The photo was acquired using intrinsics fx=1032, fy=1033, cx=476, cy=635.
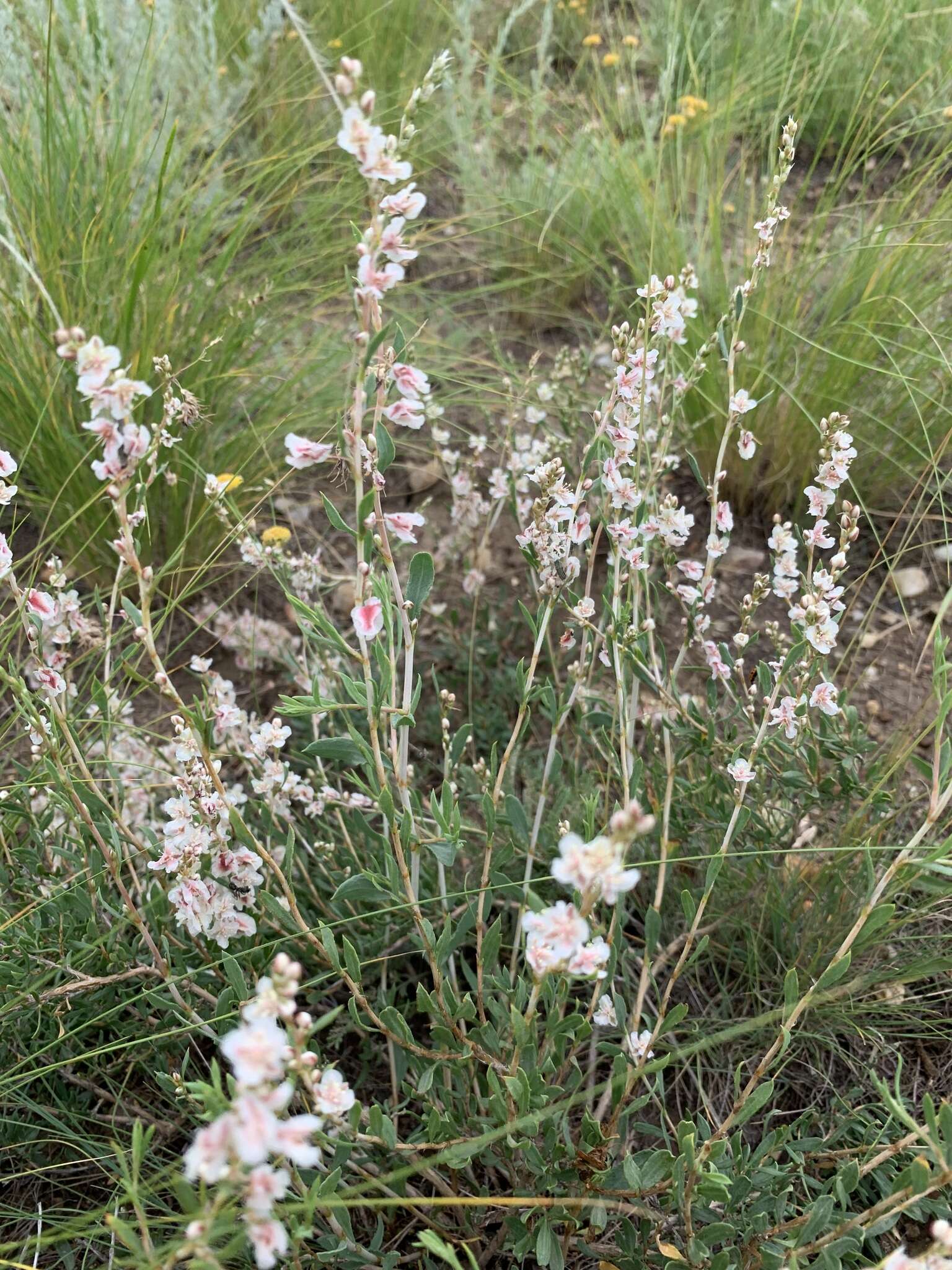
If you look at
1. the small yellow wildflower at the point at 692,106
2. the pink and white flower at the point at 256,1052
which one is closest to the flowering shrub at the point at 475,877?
the pink and white flower at the point at 256,1052

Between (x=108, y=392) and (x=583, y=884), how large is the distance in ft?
1.81

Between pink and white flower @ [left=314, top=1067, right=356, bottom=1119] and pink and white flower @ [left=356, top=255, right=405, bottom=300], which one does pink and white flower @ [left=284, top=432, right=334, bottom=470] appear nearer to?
pink and white flower @ [left=356, top=255, right=405, bottom=300]

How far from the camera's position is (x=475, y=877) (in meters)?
1.62

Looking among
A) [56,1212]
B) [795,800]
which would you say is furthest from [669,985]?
[56,1212]

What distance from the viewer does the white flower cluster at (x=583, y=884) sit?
715 millimetres

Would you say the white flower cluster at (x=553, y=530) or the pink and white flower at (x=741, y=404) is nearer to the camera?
the white flower cluster at (x=553, y=530)

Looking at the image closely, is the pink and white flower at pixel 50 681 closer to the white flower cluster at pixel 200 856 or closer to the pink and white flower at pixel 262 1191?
the white flower cluster at pixel 200 856

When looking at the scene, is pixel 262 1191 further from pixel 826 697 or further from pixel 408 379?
pixel 826 697

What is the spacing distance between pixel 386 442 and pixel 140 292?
53.1 inches

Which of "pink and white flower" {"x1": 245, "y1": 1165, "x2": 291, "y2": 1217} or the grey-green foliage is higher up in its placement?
the grey-green foliage

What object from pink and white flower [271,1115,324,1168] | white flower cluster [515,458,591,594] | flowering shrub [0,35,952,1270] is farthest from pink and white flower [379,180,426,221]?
pink and white flower [271,1115,324,1168]

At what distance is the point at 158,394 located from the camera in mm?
2184

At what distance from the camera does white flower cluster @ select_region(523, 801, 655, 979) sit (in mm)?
715

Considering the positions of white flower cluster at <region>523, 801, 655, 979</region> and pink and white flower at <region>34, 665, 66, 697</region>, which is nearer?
white flower cluster at <region>523, 801, 655, 979</region>
